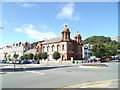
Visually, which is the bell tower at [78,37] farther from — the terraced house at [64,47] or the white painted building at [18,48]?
the white painted building at [18,48]

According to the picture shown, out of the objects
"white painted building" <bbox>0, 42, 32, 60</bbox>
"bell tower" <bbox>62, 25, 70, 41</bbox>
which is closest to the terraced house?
"bell tower" <bbox>62, 25, 70, 41</bbox>

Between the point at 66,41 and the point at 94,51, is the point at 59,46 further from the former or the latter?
the point at 94,51

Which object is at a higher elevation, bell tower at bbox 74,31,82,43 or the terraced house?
bell tower at bbox 74,31,82,43

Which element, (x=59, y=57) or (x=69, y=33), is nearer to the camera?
(x=59, y=57)

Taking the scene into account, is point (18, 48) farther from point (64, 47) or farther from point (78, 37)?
point (64, 47)

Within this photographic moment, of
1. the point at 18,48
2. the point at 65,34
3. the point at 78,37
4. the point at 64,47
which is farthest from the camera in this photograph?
the point at 18,48

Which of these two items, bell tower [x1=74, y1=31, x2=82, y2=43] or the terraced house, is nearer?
the terraced house

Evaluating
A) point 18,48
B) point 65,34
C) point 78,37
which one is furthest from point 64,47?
point 18,48

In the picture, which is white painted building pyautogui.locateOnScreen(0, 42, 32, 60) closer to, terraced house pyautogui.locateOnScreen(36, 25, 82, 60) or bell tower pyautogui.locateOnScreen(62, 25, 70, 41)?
terraced house pyautogui.locateOnScreen(36, 25, 82, 60)

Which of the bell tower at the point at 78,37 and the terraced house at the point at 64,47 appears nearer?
the terraced house at the point at 64,47

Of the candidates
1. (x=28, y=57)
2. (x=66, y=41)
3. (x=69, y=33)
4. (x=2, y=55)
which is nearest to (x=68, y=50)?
(x=66, y=41)

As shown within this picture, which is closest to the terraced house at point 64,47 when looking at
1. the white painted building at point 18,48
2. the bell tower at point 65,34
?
the bell tower at point 65,34

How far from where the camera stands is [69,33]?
218ft

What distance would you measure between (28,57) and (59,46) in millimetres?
18729
